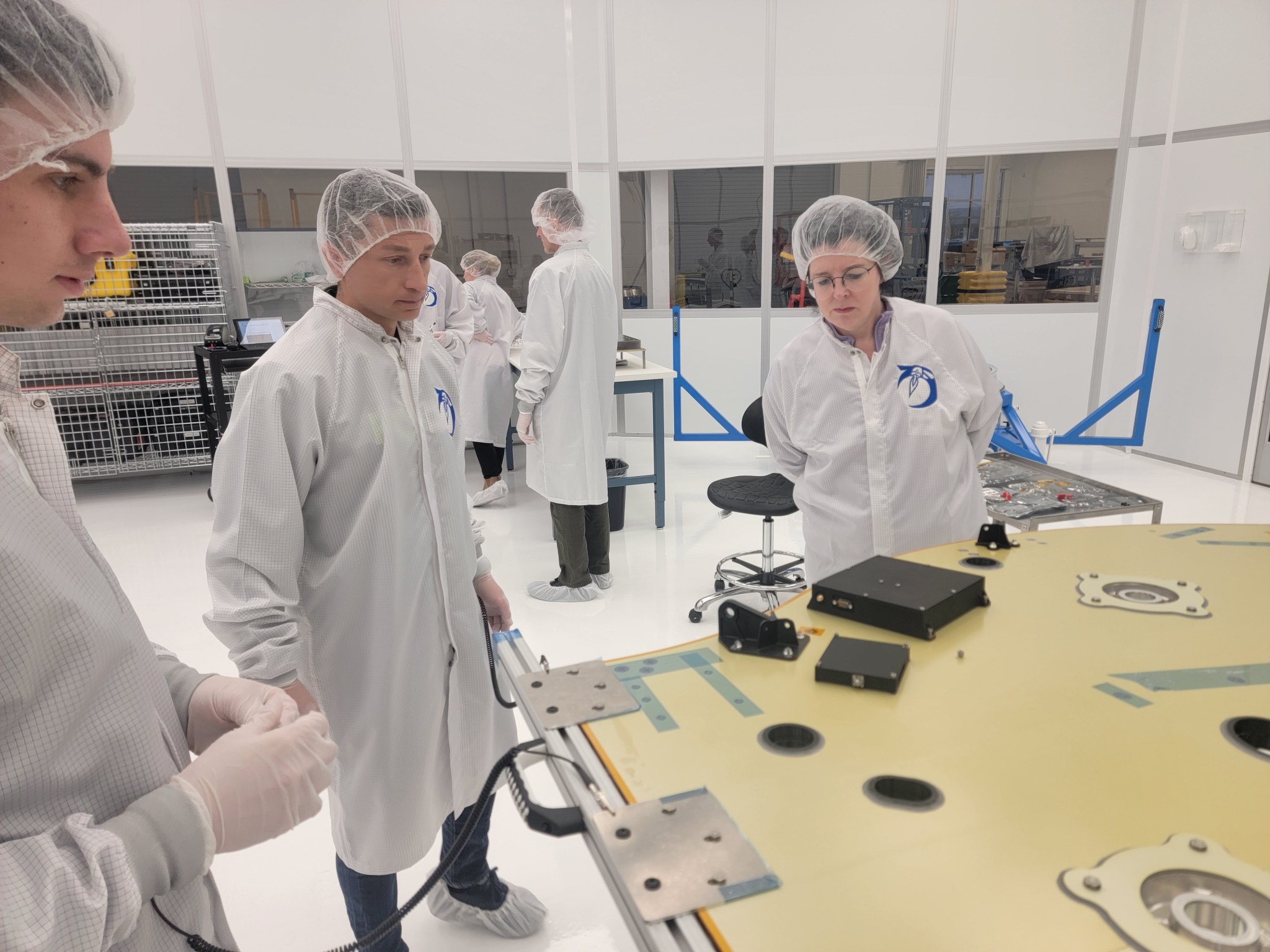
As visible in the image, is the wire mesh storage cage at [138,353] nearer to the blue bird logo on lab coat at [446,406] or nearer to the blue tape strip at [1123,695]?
the blue bird logo on lab coat at [446,406]

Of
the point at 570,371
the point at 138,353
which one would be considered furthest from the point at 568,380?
the point at 138,353

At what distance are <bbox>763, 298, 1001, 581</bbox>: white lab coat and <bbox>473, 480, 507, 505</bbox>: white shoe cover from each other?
10.3 ft

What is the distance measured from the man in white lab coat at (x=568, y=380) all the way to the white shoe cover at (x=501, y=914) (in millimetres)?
1730

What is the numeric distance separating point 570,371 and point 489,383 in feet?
5.50

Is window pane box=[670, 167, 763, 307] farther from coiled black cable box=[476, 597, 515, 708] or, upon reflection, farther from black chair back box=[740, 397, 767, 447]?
coiled black cable box=[476, 597, 515, 708]

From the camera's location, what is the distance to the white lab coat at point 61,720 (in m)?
0.61

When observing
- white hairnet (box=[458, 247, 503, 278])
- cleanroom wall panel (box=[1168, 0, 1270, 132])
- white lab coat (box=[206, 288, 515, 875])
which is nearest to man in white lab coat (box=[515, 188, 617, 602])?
white lab coat (box=[206, 288, 515, 875])

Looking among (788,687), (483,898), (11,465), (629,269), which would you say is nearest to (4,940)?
(11,465)

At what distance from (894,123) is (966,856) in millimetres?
5633

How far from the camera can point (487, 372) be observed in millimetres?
4945

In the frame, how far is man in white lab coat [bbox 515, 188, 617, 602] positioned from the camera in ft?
10.8

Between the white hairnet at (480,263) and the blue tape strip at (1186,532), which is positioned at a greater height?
the white hairnet at (480,263)

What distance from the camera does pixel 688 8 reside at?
5418 millimetres

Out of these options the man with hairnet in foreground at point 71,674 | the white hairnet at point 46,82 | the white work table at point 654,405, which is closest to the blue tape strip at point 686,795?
the man with hairnet in foreground at point 71,674
